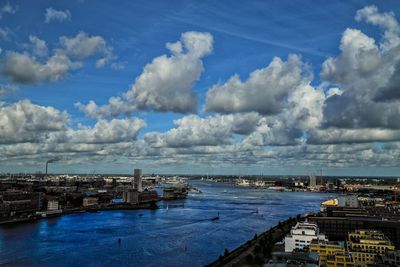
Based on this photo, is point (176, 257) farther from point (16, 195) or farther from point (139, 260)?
point (16, 195)

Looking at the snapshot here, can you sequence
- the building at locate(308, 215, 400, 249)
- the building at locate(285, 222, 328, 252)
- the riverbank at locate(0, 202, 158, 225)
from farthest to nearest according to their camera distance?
the riverbank at locate(0, 202, 158, 225), the building at locate(308, 215, 400, 249), the building at locate(285, 222, 328, 252)

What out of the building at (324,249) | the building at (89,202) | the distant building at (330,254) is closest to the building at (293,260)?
the distant building at (330,254)

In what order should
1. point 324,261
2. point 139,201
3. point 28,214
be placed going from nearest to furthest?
point 324,261
point 28,214
point 139,201

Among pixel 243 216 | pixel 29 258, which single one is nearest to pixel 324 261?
pixel 29 258

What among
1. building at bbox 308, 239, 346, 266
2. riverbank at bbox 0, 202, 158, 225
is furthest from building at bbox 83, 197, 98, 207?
building at bbox 308, 239, 346, 266

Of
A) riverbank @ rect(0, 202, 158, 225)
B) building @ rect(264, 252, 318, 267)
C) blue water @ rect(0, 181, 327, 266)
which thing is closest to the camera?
Result: building @ rect(264, 252, 318, 267)

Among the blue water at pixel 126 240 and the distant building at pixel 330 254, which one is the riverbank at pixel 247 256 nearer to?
the blue water at pixel 126 240

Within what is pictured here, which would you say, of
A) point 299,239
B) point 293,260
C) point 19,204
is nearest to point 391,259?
point 293,260

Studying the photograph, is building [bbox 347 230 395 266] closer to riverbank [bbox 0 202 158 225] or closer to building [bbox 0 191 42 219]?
riverbank [bbox 0 202 158 225]
